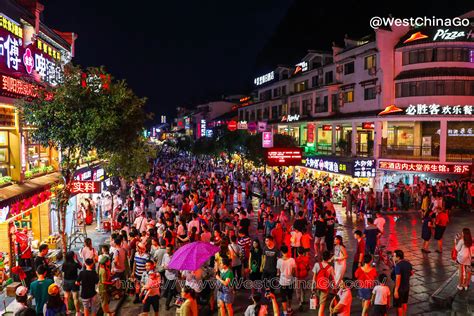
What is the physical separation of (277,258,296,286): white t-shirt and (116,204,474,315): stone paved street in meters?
1.19

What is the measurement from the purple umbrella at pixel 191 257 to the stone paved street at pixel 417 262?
6.39 ft

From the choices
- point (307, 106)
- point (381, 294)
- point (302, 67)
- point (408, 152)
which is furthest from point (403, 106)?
point (381, 294)

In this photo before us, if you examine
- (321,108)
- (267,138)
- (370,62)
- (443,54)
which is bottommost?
(267,138)

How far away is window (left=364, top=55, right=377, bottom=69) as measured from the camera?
31047mm

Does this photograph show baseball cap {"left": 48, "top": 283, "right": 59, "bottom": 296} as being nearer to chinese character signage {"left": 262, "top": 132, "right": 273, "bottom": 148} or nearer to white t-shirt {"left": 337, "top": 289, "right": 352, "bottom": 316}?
white t-shirt {"left": 337, "top": 289, "right": 352, "bottom": 316}

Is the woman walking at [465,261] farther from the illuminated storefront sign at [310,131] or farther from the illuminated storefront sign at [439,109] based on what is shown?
the illuminated storefront sign at [310,131]

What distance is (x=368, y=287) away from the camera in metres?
8.37

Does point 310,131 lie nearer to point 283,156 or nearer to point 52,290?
point 283,156

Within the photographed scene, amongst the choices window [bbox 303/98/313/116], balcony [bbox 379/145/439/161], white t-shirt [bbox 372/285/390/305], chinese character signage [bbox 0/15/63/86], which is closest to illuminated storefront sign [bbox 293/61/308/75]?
window [bbox 303/98/313/116]

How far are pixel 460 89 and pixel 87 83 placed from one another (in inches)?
996

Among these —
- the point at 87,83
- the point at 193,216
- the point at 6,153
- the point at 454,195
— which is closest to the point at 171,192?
the point at 193,216

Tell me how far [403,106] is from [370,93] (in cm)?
319

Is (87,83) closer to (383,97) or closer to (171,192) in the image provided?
(171,192)

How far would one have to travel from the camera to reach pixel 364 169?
26.0m
